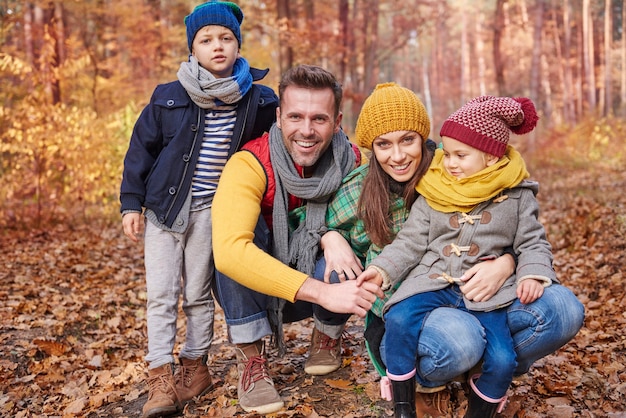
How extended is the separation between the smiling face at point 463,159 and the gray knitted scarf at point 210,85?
1.33 m

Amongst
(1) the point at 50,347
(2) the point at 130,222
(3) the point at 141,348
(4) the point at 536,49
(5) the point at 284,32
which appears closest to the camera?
(2) the point at 130,222

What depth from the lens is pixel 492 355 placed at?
2.55 meters

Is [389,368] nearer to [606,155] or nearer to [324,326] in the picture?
[324,326]

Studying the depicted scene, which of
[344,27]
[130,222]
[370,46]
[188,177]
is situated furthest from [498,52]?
[130,222]

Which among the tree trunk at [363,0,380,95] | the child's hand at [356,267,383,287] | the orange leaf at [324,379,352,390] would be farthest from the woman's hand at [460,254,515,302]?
the tree trunk at [363,0,380,95]

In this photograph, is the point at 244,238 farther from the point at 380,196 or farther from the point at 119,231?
the point at 119,231

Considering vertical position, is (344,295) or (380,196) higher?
(380,196)

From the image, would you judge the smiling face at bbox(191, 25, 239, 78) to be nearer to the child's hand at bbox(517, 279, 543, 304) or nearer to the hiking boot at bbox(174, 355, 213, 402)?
the hiking boot at bbox(174, 355, 213, 402)

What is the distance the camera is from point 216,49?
349 cm

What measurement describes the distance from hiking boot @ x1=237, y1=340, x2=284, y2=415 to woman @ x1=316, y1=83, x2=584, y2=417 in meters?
0.61

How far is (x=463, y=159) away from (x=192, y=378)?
2.12 metres

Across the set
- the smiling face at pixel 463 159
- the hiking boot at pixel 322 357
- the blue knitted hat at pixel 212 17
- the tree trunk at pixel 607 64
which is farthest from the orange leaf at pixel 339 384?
the tree trunk at pixel 607 64

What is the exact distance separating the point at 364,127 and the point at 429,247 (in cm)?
74

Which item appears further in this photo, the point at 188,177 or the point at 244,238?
the point at 188,177
